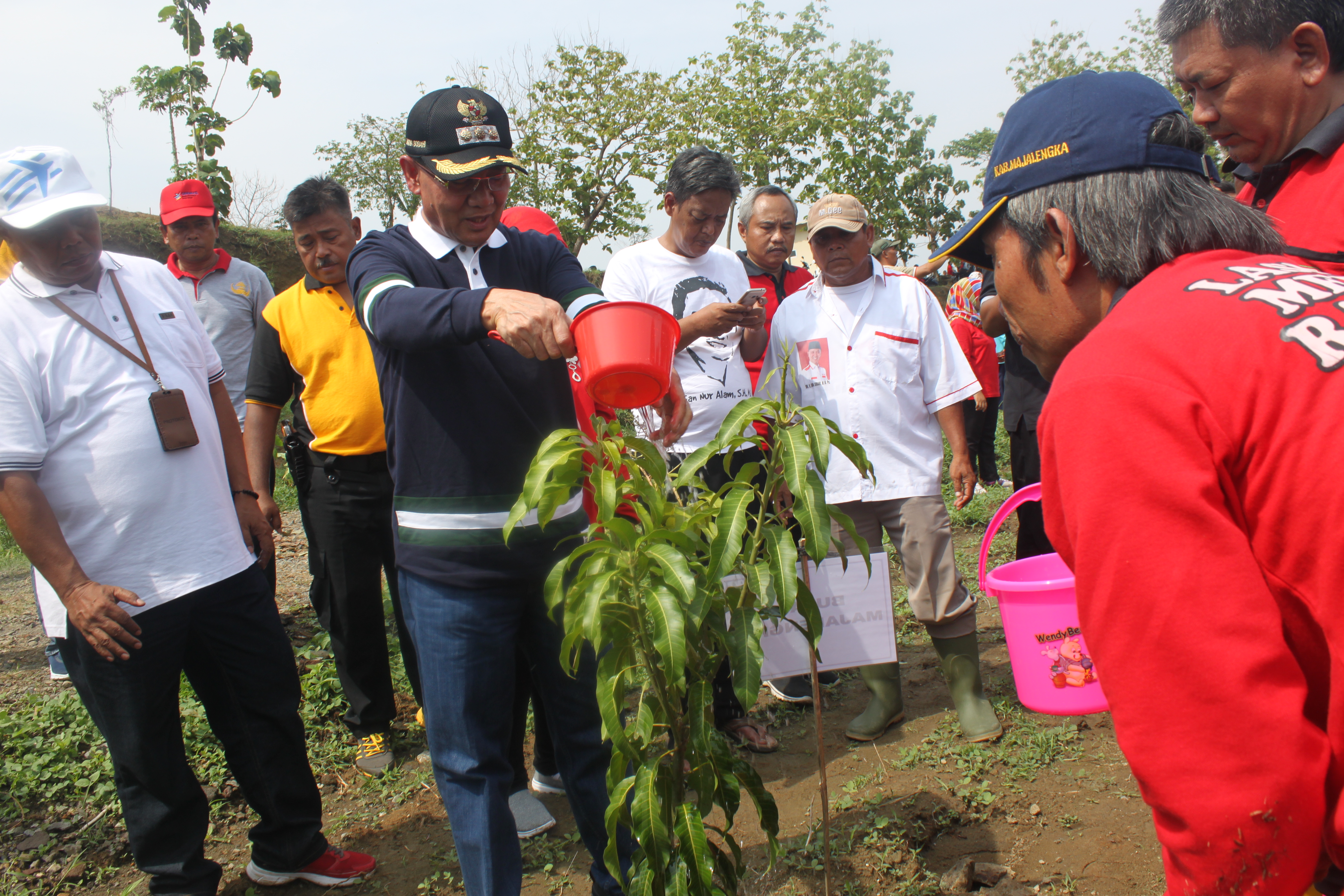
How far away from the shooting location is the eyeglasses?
202 centimetres

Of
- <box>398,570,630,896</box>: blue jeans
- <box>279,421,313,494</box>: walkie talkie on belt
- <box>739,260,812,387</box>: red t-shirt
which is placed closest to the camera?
<box>398,570,630,896</box>: blue jeans

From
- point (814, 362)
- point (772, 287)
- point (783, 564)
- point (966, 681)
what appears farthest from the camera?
Result: point (772, 287)

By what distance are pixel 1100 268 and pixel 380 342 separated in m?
1.38

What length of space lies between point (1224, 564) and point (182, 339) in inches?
106

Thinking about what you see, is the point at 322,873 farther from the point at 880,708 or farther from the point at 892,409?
the point at 892,409

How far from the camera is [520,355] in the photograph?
2.06 m

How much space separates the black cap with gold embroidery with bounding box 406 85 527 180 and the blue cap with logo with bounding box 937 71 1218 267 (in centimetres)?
113

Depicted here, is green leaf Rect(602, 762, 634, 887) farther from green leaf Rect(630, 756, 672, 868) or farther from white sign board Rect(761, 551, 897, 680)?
white sign board Rect(761, 551, 897, 680)

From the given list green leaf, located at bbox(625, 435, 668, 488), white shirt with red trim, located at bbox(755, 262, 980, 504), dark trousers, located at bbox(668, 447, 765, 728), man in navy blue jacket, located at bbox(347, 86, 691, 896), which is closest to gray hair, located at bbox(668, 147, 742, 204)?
white shirt with red trim, located at bbox(755, 262, 980, 504)

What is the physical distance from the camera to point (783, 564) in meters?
1.68

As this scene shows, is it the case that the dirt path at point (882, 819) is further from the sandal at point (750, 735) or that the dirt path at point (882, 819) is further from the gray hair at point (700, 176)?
the gray hair at point (700, 176)

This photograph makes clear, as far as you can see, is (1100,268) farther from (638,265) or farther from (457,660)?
(638,265)

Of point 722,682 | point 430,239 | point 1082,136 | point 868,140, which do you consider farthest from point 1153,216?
point 868,140

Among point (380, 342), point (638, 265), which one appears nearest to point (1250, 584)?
point (380, 342)
